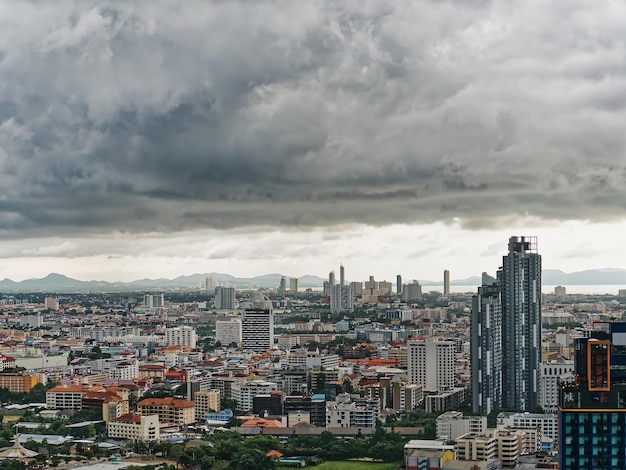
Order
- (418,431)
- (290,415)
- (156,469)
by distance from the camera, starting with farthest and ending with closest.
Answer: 1. (290,415)
2. (418,431)
3. (156,469)

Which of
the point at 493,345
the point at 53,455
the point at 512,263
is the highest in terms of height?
the point at 512,263

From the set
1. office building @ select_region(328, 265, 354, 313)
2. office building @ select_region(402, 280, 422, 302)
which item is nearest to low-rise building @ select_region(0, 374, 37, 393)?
office building @ select_region(328, 265, 354, 313)

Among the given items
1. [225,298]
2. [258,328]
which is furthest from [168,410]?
[225,298]

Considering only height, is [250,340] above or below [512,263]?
below

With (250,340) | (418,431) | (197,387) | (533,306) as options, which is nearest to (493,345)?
(533,306)

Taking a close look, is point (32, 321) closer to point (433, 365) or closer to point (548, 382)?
point (433, 365)

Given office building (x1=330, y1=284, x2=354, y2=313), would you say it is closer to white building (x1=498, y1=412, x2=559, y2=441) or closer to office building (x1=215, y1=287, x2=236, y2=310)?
office building (x1=215, y1=287, x2=236, y2=310)

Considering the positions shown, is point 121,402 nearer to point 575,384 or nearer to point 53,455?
point 53,455

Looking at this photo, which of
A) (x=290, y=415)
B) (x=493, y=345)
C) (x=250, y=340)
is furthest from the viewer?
(x=250, y=340)
